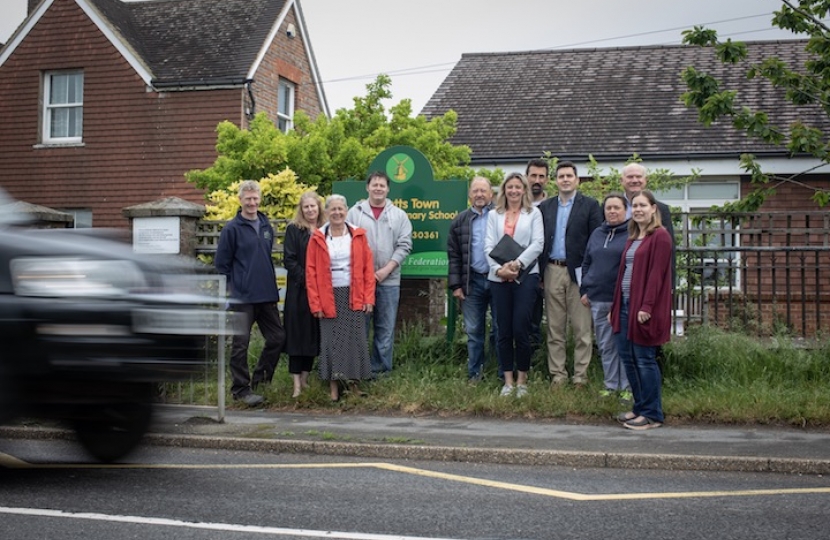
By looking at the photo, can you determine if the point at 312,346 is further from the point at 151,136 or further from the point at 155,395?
the point at 151,136

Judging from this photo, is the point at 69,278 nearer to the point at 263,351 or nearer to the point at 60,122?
the point at 263,351

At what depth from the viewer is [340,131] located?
15.9 m

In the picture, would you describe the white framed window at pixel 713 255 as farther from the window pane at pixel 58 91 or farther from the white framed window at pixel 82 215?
the window pane at pixel 58 91

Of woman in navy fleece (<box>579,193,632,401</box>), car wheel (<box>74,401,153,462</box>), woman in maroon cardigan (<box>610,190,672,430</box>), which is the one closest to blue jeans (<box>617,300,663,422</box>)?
woman in maroon cardigan (<box>610,190,672,430</box>)

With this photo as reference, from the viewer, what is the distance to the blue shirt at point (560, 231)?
998cm

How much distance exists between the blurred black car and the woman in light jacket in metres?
4.33

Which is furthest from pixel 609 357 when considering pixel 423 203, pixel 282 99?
pixel 282 99

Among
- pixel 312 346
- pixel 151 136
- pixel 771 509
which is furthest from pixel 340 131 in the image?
pixel 771 509

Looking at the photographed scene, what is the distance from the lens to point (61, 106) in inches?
984

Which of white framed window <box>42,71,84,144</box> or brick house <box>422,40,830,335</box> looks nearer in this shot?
brick house <box>422,40,830,335</box>

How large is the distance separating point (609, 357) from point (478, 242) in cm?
181

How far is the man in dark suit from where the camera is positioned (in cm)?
987

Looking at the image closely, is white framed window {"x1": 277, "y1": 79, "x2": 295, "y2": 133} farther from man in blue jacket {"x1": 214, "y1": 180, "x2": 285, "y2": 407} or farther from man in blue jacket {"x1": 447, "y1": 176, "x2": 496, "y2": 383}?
man in blue jacket {"x1": 447, "y1": 176, "x2": 496, "y2": 383}

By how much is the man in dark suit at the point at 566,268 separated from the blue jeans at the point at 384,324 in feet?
5.44
